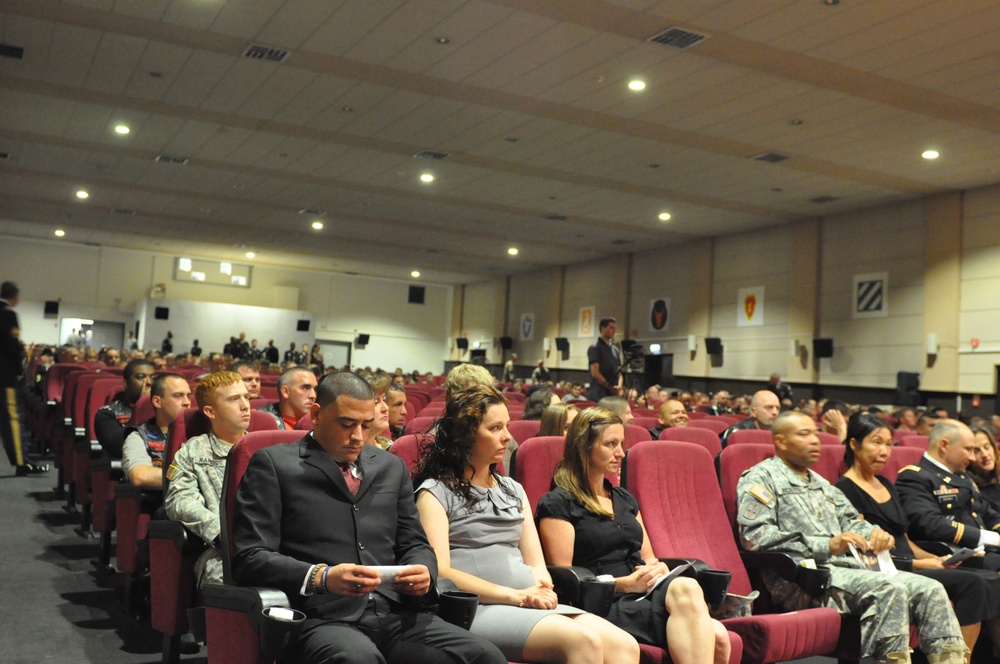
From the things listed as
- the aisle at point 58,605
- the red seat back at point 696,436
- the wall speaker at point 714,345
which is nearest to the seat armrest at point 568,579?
the aisle at point 58,605

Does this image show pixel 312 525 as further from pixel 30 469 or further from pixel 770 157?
pixel 770 157

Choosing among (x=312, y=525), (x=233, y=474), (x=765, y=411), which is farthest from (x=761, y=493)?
(x=765, y=411)

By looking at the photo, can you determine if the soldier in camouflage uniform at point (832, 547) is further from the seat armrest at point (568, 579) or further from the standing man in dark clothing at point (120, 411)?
Answer: the standing man in dark clothing at point (120, 411)

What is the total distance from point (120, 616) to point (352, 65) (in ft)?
24.4

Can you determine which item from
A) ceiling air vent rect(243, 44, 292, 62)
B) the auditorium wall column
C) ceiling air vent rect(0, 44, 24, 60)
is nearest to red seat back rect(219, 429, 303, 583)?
ceiling air vent rect(243, 44, 292, 62)

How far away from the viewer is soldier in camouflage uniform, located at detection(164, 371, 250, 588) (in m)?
2.94

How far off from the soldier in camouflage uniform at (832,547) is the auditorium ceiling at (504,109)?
217 inches

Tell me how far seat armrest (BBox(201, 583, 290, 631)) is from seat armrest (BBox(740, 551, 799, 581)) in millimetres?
1918

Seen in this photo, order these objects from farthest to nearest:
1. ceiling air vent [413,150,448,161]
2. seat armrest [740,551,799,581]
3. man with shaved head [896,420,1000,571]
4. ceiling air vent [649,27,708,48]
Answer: ceiling air vent [413,150,448,161]
ceiling air vent [649,27,708,48]
man with shaved head [896,420,1000,571]
seat armrest [740,551,799,581]

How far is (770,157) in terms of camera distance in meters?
12.6

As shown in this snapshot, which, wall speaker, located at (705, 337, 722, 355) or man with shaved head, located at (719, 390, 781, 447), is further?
wall speaker, located at (705, 337, 722, 355)

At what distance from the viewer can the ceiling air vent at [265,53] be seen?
949 cm

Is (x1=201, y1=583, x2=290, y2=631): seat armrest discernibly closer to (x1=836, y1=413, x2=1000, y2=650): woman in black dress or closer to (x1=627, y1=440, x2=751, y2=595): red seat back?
(x1=627, y1=440, x2=751, y2=595): red seat back

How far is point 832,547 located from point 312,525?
2110 millimetres
